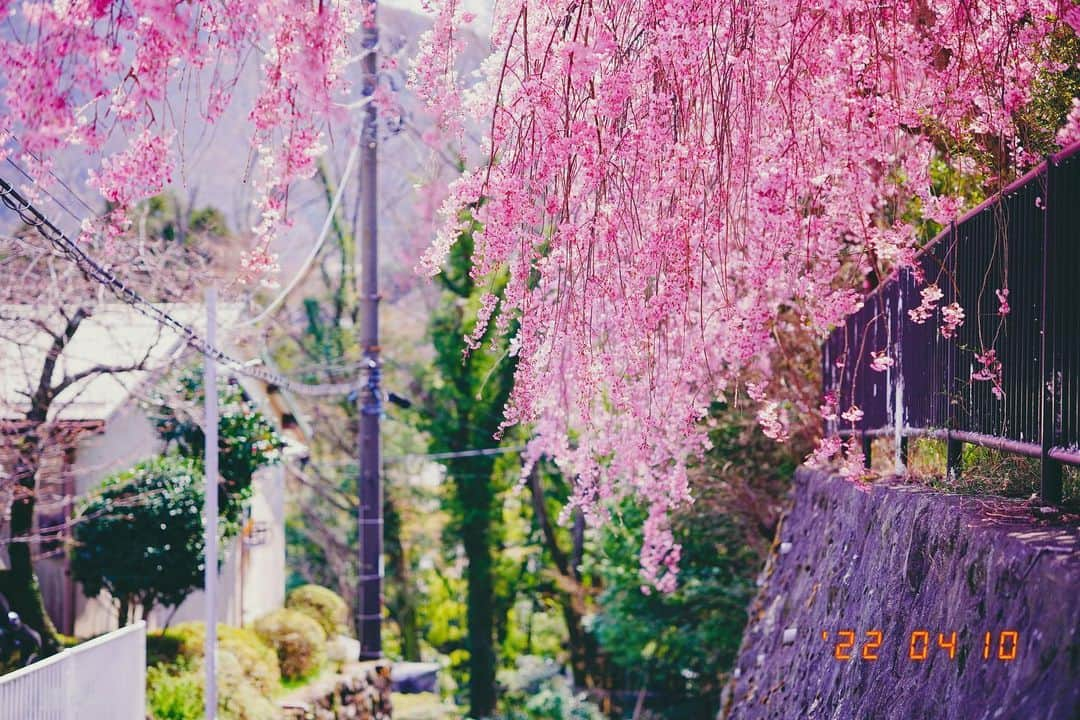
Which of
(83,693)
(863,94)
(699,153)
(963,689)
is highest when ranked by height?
(863,94)

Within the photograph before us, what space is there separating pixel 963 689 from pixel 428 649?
87.9 ft

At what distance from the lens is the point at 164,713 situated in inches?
455

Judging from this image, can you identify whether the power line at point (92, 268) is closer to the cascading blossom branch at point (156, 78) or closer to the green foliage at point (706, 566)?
the cascading blossom branch at point (156, 78)

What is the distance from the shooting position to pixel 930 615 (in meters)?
3.90

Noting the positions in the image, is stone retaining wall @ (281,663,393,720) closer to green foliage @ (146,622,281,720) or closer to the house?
green foliage @ (146,622,281,720)

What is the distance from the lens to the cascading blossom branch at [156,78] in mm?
3611

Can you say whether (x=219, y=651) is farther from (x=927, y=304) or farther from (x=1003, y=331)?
(x=1003, y=331)

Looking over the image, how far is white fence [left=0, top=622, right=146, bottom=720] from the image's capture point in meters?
5.96

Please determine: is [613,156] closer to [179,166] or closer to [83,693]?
[179,166]

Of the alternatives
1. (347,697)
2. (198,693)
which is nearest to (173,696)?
(198,693)

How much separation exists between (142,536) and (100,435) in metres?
3.09

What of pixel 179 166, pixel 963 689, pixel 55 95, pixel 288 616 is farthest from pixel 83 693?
pixel 288 616

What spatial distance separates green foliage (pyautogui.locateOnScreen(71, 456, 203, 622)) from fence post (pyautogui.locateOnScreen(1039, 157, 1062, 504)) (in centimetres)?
1125
